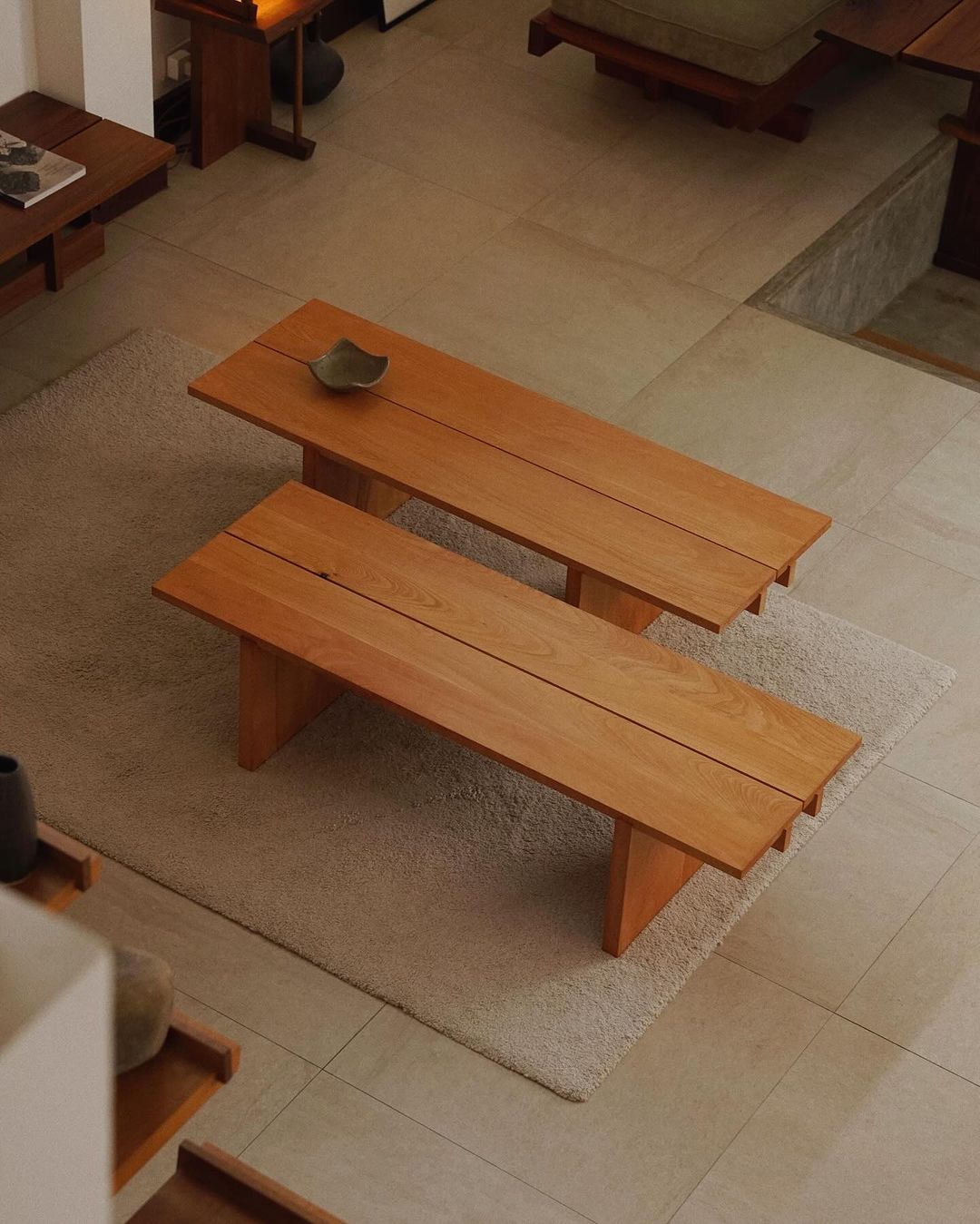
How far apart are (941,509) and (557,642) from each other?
140cm

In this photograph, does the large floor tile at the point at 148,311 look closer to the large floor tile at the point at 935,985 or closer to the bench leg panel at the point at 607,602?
A: the bench leg panel at the point at 607,602

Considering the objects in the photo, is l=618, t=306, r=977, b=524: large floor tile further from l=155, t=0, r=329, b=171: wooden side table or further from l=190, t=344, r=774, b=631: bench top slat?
l=155, t=0, r=329, b=171: wooden side table

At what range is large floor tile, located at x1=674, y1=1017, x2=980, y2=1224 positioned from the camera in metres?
2.65

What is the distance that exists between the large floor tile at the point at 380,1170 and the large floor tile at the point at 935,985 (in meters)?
0.69

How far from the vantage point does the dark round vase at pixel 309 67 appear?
5.16 m

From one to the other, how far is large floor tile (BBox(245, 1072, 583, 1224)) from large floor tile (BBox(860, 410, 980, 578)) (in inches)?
75.4

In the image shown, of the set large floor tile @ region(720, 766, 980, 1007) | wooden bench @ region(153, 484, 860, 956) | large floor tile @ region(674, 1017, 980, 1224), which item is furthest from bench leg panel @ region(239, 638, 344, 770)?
large floor tile @ region(674, 1017, 980, 1224)

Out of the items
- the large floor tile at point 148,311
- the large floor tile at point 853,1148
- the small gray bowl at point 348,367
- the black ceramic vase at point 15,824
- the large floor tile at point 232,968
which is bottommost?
the large floor tile at point 853,1148

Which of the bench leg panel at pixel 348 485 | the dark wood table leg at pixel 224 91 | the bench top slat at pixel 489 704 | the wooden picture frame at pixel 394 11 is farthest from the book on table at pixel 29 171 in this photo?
the wooden picture frame at pixel 394 11

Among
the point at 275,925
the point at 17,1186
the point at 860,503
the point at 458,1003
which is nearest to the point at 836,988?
the point at 458,1003

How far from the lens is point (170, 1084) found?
1.82m

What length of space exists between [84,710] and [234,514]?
0.68m

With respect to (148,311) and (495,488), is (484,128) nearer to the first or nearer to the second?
(148,311)

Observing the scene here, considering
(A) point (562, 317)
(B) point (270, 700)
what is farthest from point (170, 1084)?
(A) point (562, 317)
